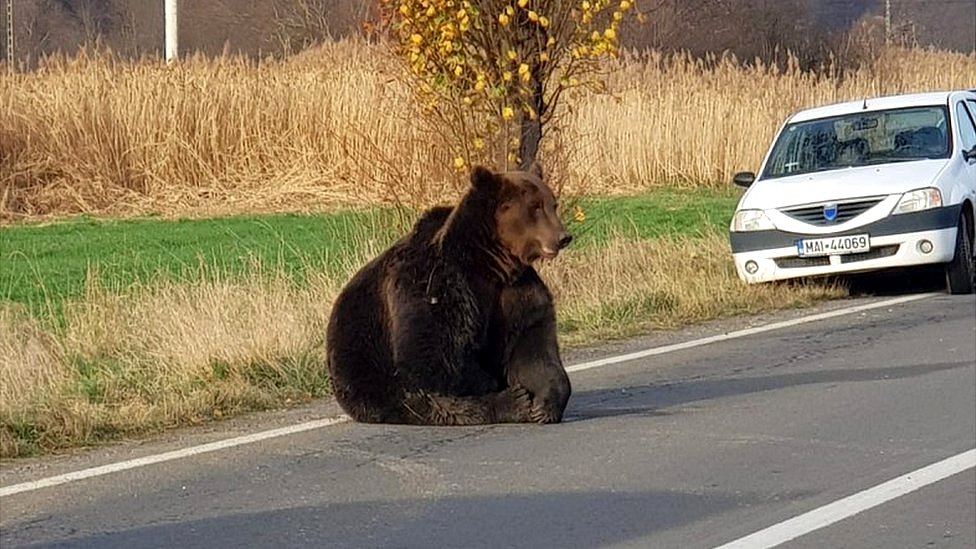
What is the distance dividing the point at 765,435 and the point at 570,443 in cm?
103

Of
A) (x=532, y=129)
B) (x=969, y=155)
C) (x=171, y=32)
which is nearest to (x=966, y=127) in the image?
(x=969, y=155)

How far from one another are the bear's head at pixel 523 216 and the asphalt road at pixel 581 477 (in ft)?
3.13

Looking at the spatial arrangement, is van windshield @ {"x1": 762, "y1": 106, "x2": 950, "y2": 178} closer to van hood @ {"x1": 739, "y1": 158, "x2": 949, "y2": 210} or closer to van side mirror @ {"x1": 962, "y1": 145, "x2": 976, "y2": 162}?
van side mirror @ {"x1": 962, "y1": 145, "x2": 976, "y2": 162}

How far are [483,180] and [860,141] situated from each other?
28.0 ft

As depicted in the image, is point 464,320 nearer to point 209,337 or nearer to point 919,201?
point 209,337

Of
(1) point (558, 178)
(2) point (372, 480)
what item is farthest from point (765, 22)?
(2) point (372, 480)

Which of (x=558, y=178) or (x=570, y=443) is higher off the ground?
(x=558, y=178)

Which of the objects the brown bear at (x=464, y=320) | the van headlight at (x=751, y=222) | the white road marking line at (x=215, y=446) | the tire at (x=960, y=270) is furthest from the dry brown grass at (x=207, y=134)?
the brown bear at (x=464, y=320)

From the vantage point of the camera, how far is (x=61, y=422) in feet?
29.8

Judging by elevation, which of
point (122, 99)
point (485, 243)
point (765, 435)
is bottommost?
point (765, 435)

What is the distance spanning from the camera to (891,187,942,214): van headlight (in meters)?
14.7

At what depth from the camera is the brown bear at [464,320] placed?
831 cm

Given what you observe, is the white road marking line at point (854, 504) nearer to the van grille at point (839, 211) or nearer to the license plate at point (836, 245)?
the license plate at point (836, 245)

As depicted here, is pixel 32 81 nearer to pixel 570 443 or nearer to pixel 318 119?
pixel 318 119
